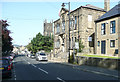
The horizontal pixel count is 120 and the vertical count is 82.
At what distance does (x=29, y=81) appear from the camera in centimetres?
1074

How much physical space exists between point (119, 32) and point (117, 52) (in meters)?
3.38

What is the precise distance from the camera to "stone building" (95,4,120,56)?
956 inches

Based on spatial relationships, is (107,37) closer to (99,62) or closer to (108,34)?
(108,34)

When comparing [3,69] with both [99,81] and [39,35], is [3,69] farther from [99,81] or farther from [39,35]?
[39,35]

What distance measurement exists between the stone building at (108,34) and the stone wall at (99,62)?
5.79m

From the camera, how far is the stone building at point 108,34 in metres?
24.3

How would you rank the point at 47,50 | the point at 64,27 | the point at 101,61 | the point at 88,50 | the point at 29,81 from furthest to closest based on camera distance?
1. the point at 47,50
2. the point at 64,27
3. the point at 88,50
4. the point at 101,61
5. the point at 29,81

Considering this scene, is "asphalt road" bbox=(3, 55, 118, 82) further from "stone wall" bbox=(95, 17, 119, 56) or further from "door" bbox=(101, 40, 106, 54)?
"door" bbox=(101, 40, 106, 54)

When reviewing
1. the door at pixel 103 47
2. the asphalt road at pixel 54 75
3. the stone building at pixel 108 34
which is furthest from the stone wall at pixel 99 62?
the door at pixel 103 47

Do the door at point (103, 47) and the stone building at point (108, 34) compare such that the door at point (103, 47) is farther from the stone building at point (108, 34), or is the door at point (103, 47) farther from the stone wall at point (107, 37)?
the stone wall at point (107, 37)

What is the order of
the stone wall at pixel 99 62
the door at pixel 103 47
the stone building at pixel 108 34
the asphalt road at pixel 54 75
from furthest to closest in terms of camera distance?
the door at pixel 103 47 → the stone building at pixel 108 34 → the stone wall at pixel 99 62 → the asphalt road at pixel 54 75

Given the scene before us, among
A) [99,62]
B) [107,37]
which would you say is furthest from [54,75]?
[107,37]

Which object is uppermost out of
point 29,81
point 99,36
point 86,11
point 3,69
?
point 86,11

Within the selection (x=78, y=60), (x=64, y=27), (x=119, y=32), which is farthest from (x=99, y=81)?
(x=64, y=27)
